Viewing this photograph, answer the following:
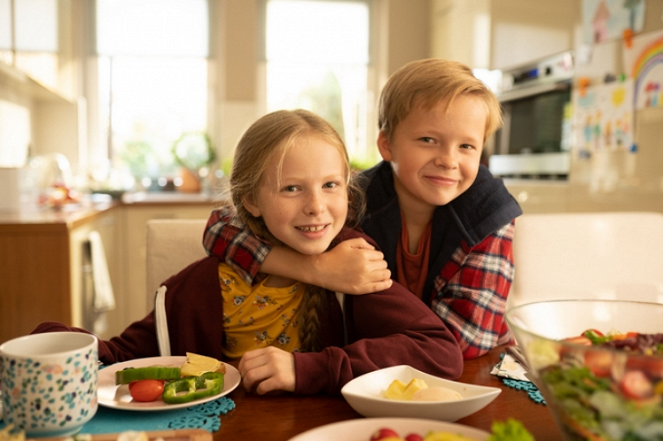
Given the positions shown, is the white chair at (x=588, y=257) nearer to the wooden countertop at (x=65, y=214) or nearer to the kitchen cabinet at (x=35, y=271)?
the wooden countertop at (x=65, y=214)

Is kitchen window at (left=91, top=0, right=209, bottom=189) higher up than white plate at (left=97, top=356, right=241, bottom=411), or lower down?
higher up

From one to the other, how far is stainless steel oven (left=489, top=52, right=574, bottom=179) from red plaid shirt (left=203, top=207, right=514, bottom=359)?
2.04m

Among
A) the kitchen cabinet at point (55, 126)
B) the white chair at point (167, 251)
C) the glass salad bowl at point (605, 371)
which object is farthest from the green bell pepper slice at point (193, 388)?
the kitchen cabinet at point (55, 126)

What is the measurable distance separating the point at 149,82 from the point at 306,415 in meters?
4.28

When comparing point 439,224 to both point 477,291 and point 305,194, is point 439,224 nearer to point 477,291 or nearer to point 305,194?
point 477,291

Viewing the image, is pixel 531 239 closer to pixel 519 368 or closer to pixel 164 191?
pixel 519 368

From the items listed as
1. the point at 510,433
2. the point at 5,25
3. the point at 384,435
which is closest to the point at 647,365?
the point at 510,433

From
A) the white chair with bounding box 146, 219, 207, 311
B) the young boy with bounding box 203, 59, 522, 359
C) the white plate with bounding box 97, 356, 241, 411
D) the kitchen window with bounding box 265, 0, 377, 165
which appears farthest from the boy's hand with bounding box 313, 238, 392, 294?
the kitchen window with bounding box 265, 0, 377, 165

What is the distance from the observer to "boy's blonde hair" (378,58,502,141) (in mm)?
1076

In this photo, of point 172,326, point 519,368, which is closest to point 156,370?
point 172,326

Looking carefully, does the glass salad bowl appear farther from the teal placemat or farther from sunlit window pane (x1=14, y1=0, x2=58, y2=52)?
sunlit window pane (x1=14, y1=0, x2=58, y2=52)

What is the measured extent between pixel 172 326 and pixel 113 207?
255 cm

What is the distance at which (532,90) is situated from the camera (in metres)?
3.15

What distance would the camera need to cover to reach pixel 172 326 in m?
1.01
